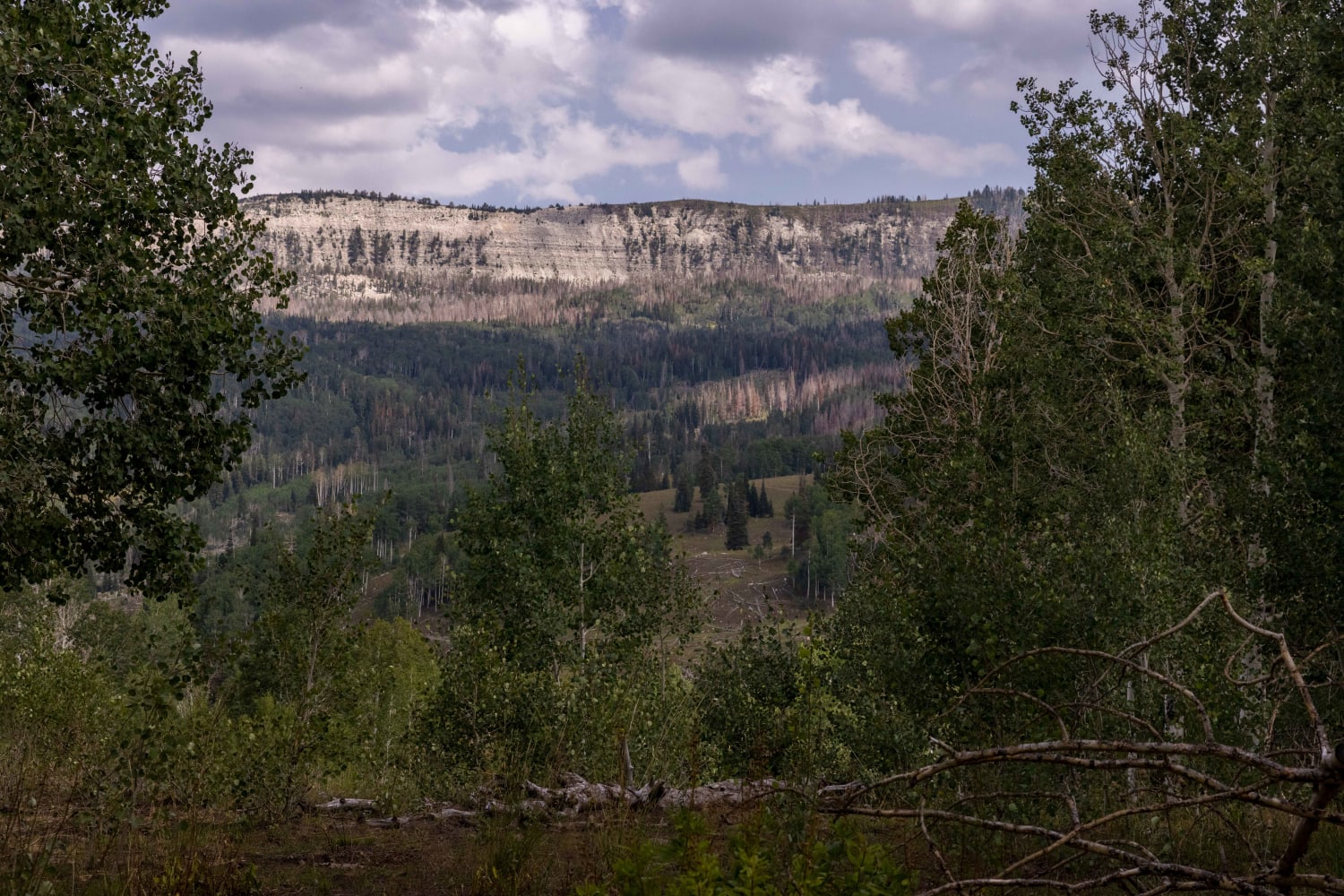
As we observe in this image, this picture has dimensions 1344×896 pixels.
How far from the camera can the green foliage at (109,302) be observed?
1131 centimetres

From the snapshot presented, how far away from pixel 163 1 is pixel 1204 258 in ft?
85.0

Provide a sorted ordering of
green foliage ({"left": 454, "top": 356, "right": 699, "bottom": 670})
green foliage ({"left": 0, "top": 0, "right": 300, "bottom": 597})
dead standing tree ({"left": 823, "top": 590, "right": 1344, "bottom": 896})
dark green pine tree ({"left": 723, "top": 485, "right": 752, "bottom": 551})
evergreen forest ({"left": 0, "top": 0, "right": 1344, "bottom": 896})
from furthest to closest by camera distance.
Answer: dark green pine tree ({"left": 723, "top": 485, "right": 752, "bottom": 551}) → green foliage ({"left": 454, "top": 356, "right": 699, "bottom": 670}) → green foliage ({"left": 0, "top": 0, "right": 300, "bottom": 597}) → evergreen forest ({"left": 0, "top": 0, "right": 1344, "bottom": 896}) → dead standing tree ({"left": 823, "top": 590, "right": 1344, "bottom": 896})

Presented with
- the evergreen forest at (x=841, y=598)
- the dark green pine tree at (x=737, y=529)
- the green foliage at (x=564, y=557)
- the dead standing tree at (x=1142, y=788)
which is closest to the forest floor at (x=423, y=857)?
the evergreen forest at (x=841, y=598)

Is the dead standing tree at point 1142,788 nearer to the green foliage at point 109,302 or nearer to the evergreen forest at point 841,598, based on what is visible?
the evergreen forest at point 841,598

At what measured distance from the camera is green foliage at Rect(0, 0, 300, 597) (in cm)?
1131

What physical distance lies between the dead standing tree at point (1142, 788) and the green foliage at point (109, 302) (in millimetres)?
10050

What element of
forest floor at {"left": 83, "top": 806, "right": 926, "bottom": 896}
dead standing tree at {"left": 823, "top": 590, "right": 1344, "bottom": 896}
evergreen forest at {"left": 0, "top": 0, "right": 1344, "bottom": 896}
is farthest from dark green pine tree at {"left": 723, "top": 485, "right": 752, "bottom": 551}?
forest floor at {"left": 83, "top": 806, "right": 926, "bottom": 896}

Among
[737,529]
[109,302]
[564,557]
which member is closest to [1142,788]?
[109,302]

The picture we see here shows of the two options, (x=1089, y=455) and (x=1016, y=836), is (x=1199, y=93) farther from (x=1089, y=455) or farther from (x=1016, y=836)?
(x=1016, y=836)

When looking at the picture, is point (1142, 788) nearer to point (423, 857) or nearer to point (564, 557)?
point (423, 857)

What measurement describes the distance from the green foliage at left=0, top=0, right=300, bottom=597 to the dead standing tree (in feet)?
33.0

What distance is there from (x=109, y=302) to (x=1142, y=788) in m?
12.2

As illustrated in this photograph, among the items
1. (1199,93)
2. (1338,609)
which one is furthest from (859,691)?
(1199,93)

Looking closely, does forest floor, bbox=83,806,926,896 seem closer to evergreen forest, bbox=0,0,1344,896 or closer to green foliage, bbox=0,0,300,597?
evergreen forest, bbox=0,0,1344,896
